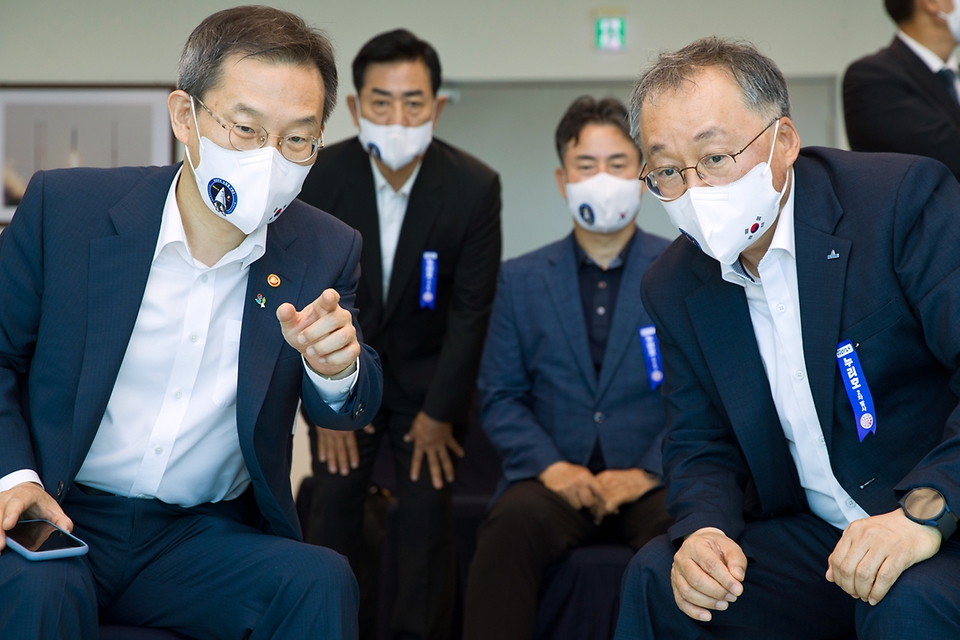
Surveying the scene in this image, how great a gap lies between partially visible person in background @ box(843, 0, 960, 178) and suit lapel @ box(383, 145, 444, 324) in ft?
4.42

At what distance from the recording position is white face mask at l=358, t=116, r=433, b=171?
2.99 metres

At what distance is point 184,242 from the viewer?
186 centimetres

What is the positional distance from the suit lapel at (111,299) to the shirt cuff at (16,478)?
85 millimetres

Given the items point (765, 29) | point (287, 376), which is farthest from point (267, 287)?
point (765, 29)

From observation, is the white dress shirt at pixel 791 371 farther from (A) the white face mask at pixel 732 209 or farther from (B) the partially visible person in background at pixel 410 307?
(B) the partially visible person in background at pixel 410 307

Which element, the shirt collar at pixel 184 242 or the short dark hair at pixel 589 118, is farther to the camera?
the short dark hair at pixel 589 118

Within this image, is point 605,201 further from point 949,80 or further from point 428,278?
point 949,80

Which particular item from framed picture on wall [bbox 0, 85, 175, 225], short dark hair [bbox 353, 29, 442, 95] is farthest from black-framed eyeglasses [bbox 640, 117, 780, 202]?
framed picture on wall [bbox 0, 85, 175, 225]

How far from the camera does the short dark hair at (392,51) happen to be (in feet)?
9.97

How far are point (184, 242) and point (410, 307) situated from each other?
1257 mm

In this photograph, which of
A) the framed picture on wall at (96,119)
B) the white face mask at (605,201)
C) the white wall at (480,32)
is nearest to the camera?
the white face mask at (605,201)

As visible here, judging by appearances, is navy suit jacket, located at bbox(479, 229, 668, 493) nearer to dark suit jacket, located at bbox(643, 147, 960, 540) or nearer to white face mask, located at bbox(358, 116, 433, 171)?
white face mask, located at bbox(358, 116, 433, 171)

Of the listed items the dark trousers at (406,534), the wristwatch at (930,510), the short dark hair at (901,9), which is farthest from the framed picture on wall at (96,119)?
the wristwatch at (930,510)

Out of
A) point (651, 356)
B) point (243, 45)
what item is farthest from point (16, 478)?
point (651, 356)
